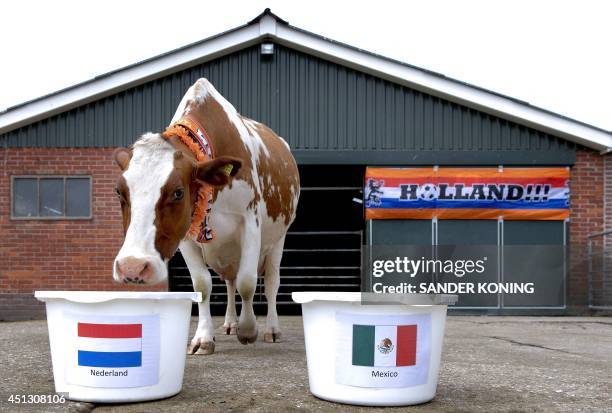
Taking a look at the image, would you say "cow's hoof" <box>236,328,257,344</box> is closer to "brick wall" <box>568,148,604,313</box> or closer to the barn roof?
the barn roof

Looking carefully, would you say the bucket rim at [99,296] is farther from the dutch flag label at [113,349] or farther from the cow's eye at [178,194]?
the cow's eye at [178,194]

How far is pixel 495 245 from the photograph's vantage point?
12875mm

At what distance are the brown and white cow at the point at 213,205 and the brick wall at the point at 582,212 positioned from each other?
7.25 meters

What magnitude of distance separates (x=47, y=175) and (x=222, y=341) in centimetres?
743

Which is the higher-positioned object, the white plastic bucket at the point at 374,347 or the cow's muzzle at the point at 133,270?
the cow's muzzle at the point at 133,270

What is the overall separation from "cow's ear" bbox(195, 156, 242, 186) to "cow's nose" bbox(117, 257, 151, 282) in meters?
0.98

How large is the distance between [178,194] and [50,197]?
9.23m

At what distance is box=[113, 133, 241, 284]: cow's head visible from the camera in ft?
13.0

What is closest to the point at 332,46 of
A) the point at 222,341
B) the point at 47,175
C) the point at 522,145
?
the point at 522,145

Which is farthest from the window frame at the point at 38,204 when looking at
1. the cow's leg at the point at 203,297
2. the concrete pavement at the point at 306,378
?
the cow's leg at the point at 203,297

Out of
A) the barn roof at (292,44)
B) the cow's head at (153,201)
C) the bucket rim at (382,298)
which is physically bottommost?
the bucket rim at (382,298)

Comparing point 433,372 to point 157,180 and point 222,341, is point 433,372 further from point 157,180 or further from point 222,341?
point 222,341

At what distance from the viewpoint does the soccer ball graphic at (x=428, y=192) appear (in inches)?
508

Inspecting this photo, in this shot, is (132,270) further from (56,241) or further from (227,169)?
(56,241)
